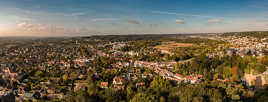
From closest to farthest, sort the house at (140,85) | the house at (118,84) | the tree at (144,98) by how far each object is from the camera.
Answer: the tree at (144,98) < the house at (118,84) < the house at (140,85)

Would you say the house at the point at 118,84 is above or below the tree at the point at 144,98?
below

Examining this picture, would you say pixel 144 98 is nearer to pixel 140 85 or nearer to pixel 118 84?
pixel 140 85

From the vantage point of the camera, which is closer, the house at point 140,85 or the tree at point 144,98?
the tree at point 144,98

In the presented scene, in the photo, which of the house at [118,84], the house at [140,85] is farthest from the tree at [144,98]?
the house at [140,85]

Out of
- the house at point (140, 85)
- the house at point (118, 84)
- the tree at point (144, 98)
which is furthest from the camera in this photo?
the house at point (140, 85)

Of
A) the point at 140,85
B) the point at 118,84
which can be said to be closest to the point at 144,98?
the point at 140,85

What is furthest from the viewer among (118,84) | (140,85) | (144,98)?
(118,84)

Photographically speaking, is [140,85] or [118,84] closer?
[140,85]

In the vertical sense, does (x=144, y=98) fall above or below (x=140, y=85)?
above

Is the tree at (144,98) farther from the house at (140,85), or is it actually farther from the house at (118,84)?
the house at (140,85)

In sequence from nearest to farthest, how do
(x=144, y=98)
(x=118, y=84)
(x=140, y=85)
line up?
(x=144, y=98) → (x=140, y=85) → (x=118, y=84)

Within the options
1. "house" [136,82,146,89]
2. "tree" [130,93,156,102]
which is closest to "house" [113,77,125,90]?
"house" [136,82,146,89]
